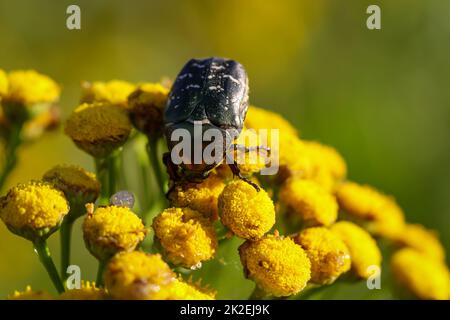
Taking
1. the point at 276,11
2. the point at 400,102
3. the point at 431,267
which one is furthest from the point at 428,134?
the point at 276,11

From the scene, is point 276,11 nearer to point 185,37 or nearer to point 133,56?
point 185,37

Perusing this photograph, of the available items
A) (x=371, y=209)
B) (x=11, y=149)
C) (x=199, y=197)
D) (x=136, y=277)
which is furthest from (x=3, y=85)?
(x=371, y=209)

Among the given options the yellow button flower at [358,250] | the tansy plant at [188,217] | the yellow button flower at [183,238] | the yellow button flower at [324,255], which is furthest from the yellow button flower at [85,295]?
the yellow button flower at [358,250]

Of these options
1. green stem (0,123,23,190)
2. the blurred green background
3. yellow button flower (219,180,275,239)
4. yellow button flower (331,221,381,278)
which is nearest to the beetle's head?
yellow button flower (219,180,275,239)

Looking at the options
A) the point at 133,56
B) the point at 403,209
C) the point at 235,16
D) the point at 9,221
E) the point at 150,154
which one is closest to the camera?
the point at 9,221

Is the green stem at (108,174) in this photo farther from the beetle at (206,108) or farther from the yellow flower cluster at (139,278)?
the yellow flower cluster at (139,278)
